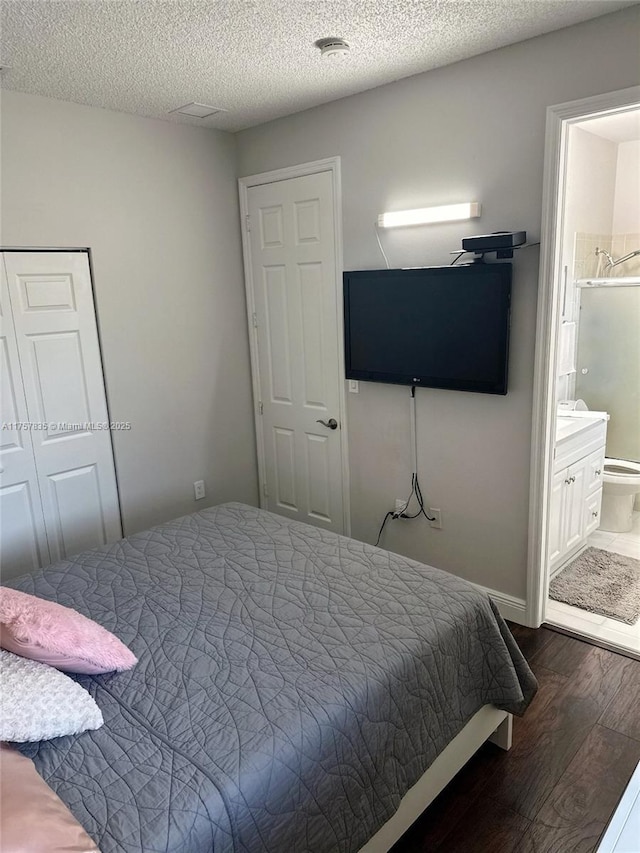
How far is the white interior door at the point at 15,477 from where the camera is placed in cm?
293

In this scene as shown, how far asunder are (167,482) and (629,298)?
329cm

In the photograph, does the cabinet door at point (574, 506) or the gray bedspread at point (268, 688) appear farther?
the cabinet door at point (574, 506)

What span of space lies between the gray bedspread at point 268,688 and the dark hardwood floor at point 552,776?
27 cm

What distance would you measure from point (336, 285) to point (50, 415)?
1.71 meters

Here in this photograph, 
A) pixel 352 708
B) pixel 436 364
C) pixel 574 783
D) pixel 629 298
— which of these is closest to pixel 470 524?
pixel 436 364

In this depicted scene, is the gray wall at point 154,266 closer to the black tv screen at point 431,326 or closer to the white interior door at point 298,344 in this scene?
the white interior door at point 298,344

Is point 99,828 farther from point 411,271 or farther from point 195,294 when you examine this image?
point 195,294

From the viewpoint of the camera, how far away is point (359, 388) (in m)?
3.45

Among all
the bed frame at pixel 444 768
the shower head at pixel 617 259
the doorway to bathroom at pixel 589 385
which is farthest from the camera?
the shower head at pixel 617 259

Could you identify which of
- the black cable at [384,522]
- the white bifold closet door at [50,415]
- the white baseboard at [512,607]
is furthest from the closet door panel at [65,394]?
the white baseboard at [512,607]

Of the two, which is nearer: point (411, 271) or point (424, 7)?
point (424, 7)

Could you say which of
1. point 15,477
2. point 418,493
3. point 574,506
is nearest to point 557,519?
point 574,506

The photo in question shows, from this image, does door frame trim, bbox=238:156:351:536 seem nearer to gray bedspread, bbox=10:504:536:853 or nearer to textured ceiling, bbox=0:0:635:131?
textured ceiling, bbox=0:0:635:131

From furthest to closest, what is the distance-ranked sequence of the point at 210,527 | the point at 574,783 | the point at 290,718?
1. the point at 210,527
2. the point at 574,783
3. the point at 290,718
